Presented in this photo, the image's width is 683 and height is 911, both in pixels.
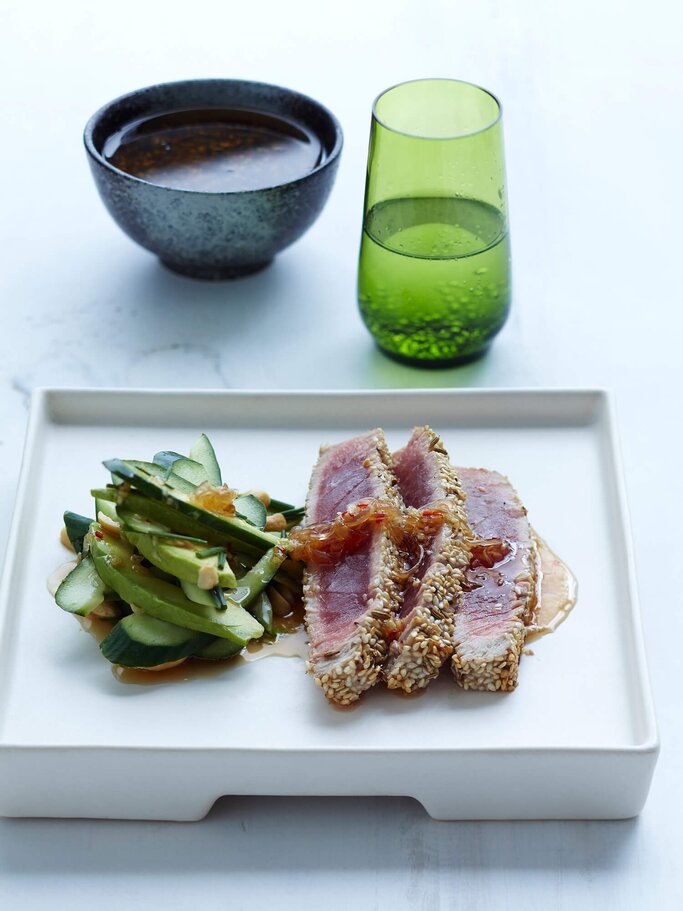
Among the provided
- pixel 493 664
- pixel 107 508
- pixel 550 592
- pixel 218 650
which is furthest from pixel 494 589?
pixel 107 508

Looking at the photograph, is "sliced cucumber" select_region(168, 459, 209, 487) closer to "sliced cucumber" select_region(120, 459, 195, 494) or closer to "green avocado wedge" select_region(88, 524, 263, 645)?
"sliced cucumber" select_region(120, 459, 195, 494)

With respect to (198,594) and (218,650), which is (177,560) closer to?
(198,594)

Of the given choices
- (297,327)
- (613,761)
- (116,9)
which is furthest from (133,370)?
(116,9)

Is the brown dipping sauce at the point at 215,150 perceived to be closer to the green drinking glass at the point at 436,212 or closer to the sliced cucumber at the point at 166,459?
the green drinking glass at the point at 436,212

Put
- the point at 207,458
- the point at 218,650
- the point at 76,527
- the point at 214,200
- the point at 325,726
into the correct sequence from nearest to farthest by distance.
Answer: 1. the point at 325,726
2. the point at 218,650
3. the point at 76,527
4. the point at 207,458
5. the point at 214,200

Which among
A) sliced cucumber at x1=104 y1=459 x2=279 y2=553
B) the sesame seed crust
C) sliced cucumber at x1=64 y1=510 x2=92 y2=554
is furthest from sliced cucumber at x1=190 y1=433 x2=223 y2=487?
the sesame seed crust

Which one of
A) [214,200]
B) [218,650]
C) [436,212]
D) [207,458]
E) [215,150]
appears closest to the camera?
[218,650]

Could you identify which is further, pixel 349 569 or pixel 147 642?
pixel 349 569
